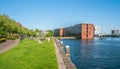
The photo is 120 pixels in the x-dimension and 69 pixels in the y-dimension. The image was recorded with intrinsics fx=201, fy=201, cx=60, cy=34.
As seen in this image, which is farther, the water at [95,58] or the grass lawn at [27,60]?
the water at [95,58]

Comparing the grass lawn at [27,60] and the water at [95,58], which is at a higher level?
the grass lawn at [27,60]

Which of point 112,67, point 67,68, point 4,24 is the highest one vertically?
point 4,24

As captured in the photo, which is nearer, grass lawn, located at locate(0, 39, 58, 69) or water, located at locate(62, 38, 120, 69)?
grass lawn, located at locate(0, 39, 58, 69)

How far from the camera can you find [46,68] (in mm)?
14711

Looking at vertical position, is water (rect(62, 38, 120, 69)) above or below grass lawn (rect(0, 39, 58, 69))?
below

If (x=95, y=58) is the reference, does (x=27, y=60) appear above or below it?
above

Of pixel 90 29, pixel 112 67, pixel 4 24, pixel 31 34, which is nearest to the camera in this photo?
pixel 112 67

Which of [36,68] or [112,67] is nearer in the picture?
[36,68]

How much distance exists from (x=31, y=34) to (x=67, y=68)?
535 feet

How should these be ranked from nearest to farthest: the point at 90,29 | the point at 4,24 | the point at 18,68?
the point at 18,68, the point at 4,24, the point at 90,29

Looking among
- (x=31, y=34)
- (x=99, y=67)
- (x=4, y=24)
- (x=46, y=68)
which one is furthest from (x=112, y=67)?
(x=31, y=34)

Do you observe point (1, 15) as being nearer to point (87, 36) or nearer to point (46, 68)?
point (46, 68)

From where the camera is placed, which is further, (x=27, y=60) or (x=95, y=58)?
(x=95, y=58)

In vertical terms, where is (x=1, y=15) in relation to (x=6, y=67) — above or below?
above
